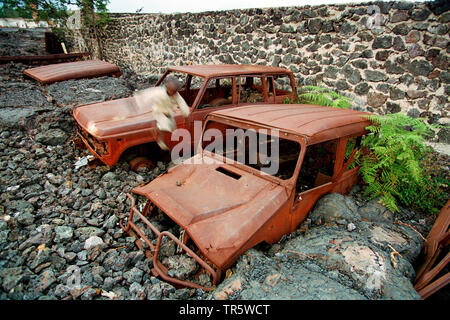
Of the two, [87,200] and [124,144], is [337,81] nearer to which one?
[124,144]

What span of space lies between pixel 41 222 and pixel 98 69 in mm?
5698

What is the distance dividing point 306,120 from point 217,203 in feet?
4.14

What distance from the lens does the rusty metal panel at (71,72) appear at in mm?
6891

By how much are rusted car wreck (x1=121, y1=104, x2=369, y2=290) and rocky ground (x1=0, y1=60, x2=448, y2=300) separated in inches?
5.8

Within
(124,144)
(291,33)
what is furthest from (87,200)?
(291,33)

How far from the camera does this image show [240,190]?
8.55 feet

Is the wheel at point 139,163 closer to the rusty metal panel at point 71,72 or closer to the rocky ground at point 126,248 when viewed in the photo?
the rocky ground at point 126,248

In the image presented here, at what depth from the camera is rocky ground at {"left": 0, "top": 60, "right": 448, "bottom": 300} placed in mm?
2082

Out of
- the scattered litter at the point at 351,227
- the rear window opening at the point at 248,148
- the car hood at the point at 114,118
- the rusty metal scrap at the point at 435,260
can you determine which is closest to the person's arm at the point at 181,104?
the car hood at the point at 114,118

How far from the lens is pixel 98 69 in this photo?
24.5 feet

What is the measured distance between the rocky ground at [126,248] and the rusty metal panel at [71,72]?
3.30 metres

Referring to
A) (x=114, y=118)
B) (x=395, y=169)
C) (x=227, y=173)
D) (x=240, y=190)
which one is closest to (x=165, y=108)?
(x=114, y=118)

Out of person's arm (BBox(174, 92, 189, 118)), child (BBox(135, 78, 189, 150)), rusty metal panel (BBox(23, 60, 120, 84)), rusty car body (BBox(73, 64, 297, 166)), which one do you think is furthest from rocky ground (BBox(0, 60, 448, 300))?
rusty metal panel (BBox(23, 60, 120, 84))
